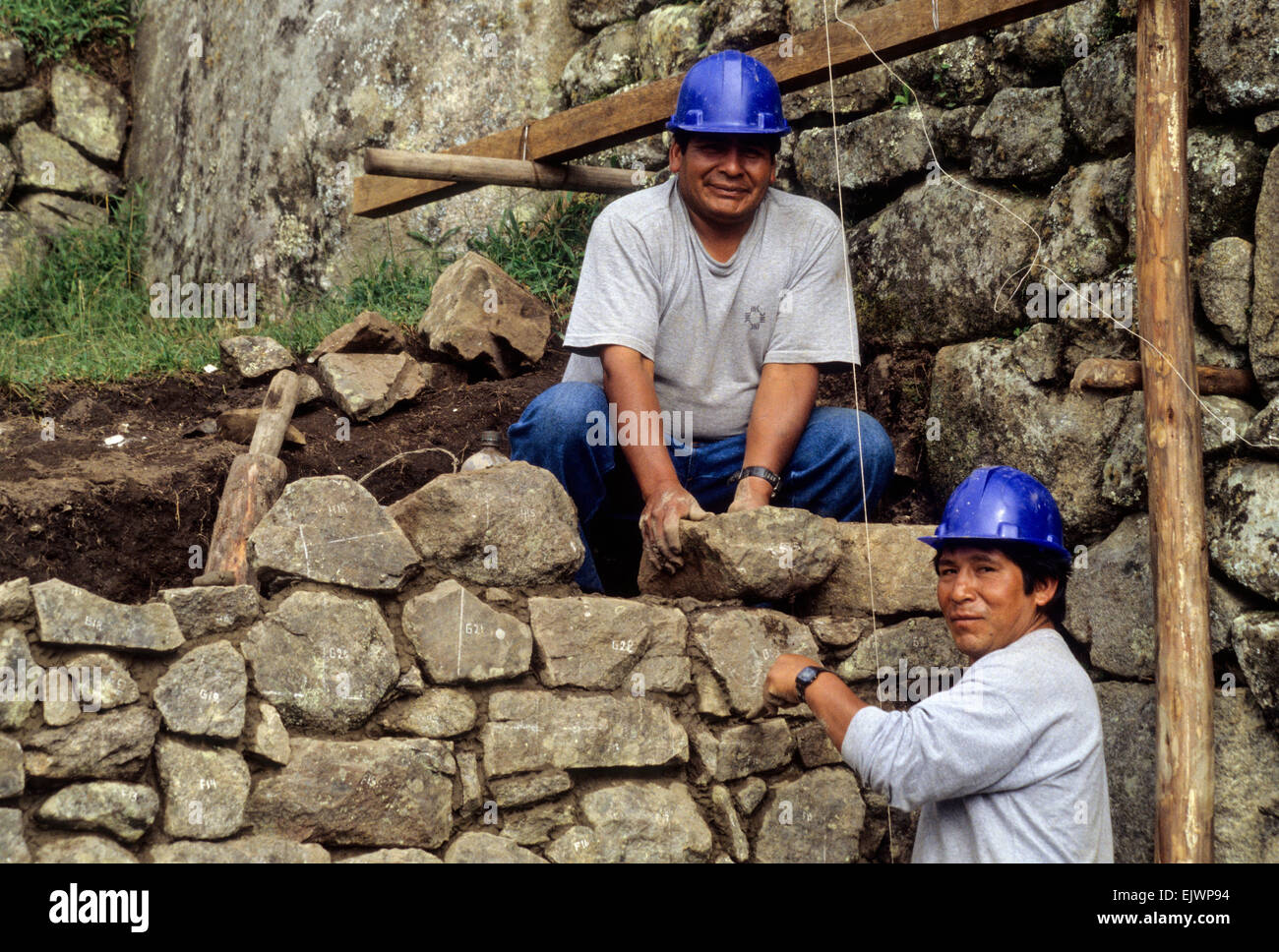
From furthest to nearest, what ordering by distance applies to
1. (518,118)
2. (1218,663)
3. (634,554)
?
1. (518,118)
2. (634,554)
3. (1218,663)

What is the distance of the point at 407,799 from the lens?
10.7ft

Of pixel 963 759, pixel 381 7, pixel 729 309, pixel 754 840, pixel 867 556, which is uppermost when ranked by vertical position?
pixel 381 7

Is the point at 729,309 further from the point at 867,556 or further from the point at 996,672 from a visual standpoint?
the point at 996,672

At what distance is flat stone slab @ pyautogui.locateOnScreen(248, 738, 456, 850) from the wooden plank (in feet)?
6.99

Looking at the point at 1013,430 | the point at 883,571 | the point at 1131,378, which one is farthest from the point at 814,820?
the point at 1131,378

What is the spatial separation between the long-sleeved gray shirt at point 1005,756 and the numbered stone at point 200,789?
144cm

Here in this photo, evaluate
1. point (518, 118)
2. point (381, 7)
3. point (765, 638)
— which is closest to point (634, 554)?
point (765, 638)

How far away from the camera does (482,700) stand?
3.46 m

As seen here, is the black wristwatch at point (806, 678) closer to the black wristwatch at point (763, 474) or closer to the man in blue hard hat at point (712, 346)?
the man in blue hard hat at point (712, 346)

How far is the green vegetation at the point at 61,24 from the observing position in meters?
7.87

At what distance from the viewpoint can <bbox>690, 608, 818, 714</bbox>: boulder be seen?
3.68 meters

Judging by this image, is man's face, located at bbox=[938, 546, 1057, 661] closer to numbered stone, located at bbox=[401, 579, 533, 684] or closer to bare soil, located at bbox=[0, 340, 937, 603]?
numbered stone, located at bbox=[401, 579, 533, 684]

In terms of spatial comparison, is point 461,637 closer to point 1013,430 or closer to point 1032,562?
point 1032,562

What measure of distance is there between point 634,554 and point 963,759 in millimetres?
1855
